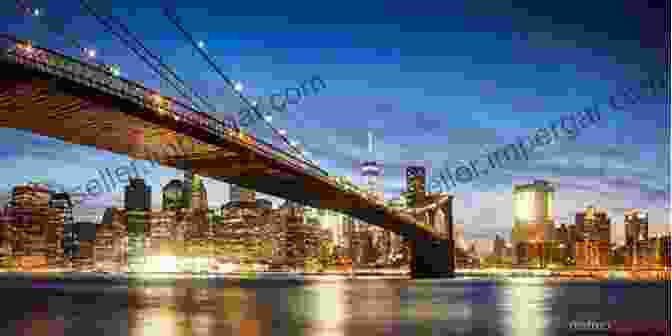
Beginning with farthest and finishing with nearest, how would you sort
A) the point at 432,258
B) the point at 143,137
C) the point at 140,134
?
the point at 432,258 < the point at 143,137 < the point at 140,134

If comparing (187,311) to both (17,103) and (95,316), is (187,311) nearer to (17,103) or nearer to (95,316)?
(95,316)

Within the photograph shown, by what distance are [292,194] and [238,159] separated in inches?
384

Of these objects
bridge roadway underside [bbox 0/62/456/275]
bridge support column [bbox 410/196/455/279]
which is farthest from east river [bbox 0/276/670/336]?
bridge support column [bbox 410/196/455/279]

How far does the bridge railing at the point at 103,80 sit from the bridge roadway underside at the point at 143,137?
0.81 feet

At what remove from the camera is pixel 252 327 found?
23516 millimetres

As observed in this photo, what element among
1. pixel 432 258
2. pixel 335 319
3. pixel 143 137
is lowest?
pixel 432 258

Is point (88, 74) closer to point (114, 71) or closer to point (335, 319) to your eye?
point (114, 71)

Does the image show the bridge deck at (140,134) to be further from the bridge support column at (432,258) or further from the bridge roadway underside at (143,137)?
the bridge support column at (432,258)

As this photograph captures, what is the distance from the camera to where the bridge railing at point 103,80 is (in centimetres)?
2497

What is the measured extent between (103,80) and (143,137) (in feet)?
22.5

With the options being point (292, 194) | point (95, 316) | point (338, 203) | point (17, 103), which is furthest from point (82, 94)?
point (338, 203)

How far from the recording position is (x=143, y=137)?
35219 millimetres

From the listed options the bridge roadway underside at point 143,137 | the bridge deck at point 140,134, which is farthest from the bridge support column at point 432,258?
the bridge deck at point 140,134

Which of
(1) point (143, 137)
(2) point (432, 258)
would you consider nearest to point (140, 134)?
(1) point (143, 137)
